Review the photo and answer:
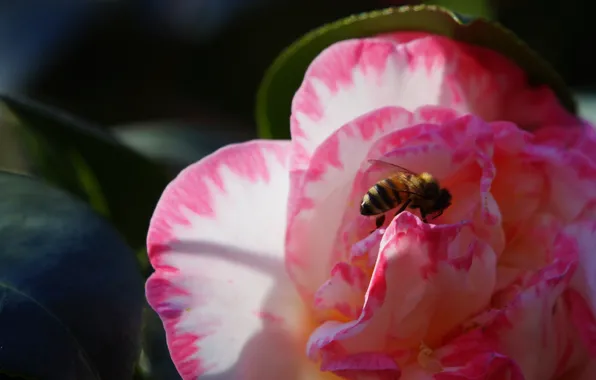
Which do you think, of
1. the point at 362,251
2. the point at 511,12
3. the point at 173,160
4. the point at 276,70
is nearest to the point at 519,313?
the point at 362,251

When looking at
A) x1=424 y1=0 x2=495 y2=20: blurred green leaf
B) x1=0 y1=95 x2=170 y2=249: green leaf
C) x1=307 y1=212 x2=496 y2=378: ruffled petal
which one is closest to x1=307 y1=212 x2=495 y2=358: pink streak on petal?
x1=307 y1=212 x2=496 y2=378: ruffled petal

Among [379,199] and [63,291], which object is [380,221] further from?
[63,291]

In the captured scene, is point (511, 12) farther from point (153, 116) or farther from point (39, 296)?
point (39, 296)

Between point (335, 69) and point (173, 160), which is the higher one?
point (335, 69)

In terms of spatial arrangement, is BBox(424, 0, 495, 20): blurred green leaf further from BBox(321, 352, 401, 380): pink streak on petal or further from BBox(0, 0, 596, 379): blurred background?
BBox(321, 352, 401, 380): pink streak on petal

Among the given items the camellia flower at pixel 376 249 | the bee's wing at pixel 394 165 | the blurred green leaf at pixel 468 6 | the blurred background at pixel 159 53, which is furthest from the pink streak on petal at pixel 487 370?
the blurred background at pixel 159 53

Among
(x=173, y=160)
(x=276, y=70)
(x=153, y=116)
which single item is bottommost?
(x=153, y=116)

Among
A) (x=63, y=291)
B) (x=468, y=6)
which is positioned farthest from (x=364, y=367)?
(x=468, y=6)
